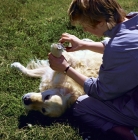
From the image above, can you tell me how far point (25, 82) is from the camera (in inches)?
159

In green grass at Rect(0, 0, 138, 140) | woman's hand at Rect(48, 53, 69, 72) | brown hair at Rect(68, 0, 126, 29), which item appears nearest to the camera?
brown hair at Rect(68, 0, 126, 29)

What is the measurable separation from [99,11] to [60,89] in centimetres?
106

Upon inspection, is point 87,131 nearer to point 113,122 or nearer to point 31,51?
point 113,122

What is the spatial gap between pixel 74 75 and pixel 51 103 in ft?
1.24

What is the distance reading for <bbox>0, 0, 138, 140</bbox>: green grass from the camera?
3.46 metres

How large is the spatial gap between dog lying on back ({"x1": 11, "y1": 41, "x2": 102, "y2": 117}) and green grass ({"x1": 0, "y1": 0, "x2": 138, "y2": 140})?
14cm

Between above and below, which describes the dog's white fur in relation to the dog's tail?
above

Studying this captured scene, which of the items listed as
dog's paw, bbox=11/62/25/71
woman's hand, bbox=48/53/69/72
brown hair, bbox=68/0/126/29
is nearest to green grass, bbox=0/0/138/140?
dog's paw, bbox=11/62/25/71

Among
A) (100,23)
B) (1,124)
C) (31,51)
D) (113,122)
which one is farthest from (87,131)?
(31,51)

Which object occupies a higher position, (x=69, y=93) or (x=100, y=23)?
(x=100, y=23)

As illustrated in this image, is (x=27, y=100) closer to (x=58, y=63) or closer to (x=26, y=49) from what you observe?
(x=58, y=63)

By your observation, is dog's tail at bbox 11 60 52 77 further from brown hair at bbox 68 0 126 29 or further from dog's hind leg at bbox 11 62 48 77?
brown hair at bbox 68 0 126 29

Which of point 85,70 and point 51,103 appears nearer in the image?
point 51,103

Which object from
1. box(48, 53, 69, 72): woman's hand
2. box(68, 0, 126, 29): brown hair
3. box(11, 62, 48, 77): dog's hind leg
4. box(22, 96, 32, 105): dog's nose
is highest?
box(68, 0, 126, 29): brown hair
